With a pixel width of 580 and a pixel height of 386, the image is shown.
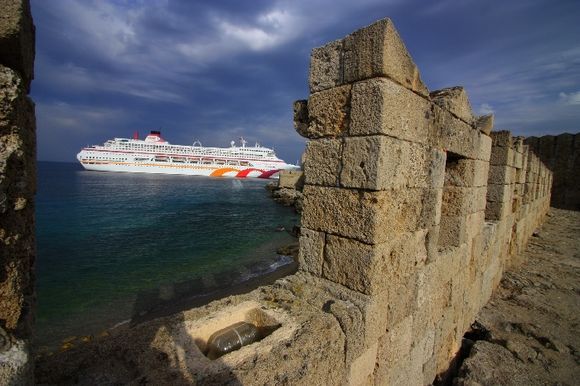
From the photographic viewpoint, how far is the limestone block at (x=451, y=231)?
12.4 ft

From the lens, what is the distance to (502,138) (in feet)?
18.1

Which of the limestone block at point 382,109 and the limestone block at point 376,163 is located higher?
the limestone block at point 382,109

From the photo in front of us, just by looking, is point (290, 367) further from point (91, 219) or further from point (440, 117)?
point (91, 219)

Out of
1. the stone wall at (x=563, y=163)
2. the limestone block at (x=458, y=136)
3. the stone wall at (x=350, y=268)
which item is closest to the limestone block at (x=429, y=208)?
the stone wall at (x=350, y=268)

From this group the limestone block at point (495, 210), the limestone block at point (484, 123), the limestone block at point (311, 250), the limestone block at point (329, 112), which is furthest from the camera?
the limestone block at point (495, 210)

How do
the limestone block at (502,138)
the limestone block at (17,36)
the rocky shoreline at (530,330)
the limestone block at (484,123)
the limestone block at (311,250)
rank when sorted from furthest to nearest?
the limestone block at (502,138), the limestone block at (484,123), the rocky shoreline at (530,330), the limestone block at (311,250), the limestone block at (17,36)

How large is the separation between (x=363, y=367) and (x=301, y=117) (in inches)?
87.4

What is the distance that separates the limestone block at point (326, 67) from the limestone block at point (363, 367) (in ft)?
7.19

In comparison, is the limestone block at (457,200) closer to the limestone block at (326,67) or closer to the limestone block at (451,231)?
the limestone block at (451,231)

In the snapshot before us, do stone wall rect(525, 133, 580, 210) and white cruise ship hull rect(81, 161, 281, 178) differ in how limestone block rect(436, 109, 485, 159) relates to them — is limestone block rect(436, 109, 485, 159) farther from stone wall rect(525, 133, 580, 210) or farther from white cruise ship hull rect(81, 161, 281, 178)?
white cruise ship hull rect(81, 161, 281, 178)

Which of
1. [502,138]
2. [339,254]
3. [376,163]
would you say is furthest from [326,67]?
[502,138]

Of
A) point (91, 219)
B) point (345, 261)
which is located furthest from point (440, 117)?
point (91, 219)

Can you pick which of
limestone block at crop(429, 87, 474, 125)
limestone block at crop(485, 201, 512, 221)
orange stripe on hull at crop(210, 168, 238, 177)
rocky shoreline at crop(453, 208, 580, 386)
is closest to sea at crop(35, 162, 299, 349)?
rocky shoreline at crop(453, 208, 580, 386)

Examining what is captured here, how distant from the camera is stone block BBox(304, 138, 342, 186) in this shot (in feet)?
8.09
